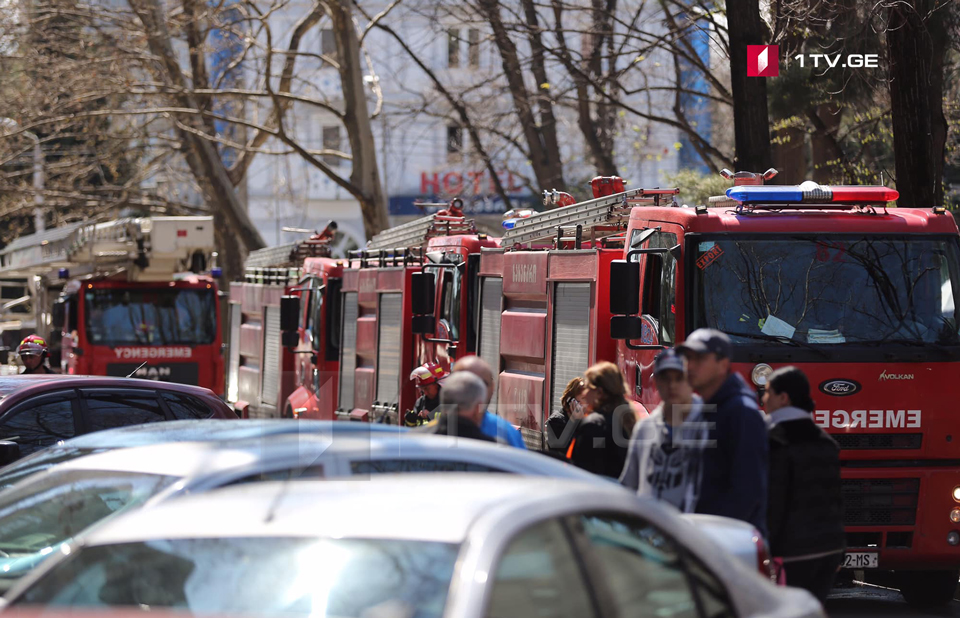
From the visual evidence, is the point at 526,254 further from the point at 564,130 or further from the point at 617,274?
the point at 564,130

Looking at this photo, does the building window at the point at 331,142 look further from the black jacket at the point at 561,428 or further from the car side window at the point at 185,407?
the black jacket at the point at 561,428

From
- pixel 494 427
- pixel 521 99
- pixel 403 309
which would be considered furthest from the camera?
pixel 521 99

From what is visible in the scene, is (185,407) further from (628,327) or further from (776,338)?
(776,338)

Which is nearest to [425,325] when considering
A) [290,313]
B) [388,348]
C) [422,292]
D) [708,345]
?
[422,292]

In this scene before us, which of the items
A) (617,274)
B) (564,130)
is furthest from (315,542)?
(564,130)

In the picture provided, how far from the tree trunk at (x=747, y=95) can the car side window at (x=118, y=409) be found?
316 inches

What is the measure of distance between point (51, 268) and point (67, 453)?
20.3m

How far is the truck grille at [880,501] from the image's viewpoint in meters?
8.88

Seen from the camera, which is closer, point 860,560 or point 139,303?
point 860,560

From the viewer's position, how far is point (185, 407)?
9.02 metres

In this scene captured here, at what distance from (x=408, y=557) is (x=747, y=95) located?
12213 mm

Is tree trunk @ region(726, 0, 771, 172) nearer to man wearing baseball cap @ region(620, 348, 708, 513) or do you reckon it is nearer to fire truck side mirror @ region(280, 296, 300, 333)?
fire truck side mirror @ region(280, 296, 300, 333)

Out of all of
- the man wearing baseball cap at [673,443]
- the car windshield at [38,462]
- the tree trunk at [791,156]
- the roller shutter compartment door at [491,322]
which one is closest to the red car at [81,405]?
the car windshield at [38,462]

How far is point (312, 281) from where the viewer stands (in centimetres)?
1905
